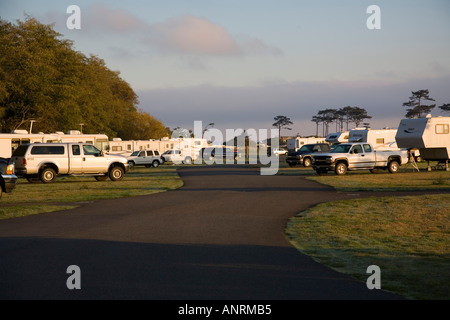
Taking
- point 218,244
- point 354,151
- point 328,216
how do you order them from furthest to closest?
point 354,151
point 328,216
point 218,244

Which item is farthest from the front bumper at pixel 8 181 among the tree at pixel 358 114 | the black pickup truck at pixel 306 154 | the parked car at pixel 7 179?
the tree at pixel 358 114

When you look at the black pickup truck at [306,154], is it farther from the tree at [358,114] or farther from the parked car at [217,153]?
the tree at [358,114]

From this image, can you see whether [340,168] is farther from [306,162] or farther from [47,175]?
[47,175]

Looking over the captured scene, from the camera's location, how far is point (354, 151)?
115 feet

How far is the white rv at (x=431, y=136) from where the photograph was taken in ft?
118

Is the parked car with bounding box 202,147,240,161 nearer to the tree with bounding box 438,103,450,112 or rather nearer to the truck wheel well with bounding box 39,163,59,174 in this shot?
the truck wheel well with bounding box 39,163,59,174

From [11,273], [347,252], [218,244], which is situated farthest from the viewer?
[218,244]

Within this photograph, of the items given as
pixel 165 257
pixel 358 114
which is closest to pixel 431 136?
pixel 165 257

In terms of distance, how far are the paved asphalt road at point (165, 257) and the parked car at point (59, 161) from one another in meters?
13.9

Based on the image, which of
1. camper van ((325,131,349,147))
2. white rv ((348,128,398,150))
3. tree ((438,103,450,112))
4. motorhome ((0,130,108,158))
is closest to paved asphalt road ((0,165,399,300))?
motorhome ((0,130,108,158))
